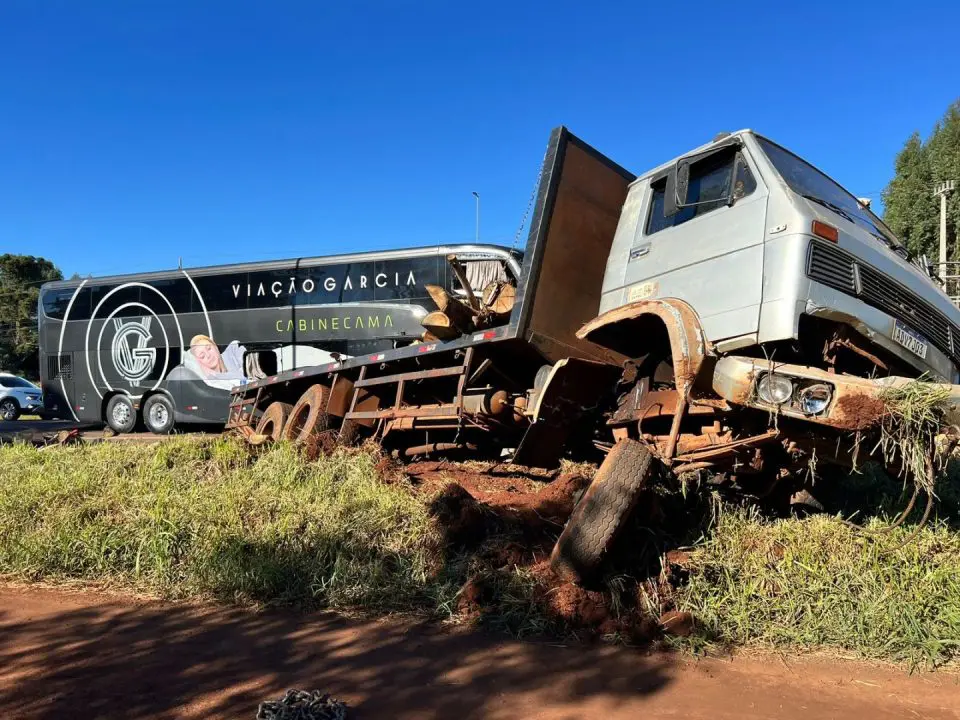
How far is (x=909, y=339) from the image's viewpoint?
12.2 feet

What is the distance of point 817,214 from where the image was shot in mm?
3789

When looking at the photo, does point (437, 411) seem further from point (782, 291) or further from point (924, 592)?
point (924, 592)

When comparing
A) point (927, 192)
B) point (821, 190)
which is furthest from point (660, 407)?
point (927, 192)

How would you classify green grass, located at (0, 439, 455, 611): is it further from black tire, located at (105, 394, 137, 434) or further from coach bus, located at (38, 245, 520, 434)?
black tire, located at (105, 394, 137, 434)

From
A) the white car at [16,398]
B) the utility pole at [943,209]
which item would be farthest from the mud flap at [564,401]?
the utility pole at [943,209]

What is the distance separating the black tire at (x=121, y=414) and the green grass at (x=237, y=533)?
999 centimetres

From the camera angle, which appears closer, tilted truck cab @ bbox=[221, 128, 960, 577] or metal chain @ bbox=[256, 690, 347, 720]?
metal chain @ bbox=[256, 690, 347, 720]

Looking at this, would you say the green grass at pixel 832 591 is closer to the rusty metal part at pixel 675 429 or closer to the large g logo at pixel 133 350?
the rusty metal part at pixel 675 429

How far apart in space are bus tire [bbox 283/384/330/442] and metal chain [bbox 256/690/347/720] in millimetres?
4405

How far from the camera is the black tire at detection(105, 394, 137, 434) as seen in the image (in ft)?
50.5

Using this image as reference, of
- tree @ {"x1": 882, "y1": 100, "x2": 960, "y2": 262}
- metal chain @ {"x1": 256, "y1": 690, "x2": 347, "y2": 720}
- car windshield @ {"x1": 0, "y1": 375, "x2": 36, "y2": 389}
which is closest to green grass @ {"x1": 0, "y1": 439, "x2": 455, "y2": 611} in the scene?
metal chain @ {"x1": 256, "y1": 690, "x2": 347, "y2": 720}

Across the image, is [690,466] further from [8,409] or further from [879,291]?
[8,409]

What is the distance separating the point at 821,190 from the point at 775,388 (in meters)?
1.89

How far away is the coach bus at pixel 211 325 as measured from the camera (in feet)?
40.2
